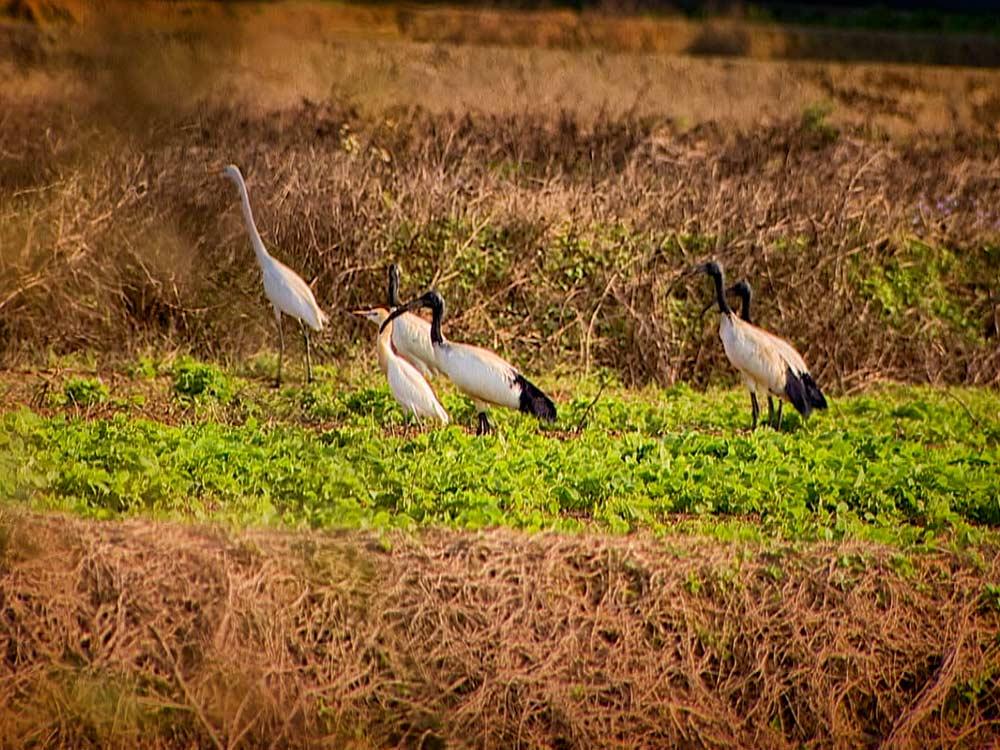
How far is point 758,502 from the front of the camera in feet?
24.2

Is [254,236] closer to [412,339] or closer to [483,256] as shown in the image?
[412,339]

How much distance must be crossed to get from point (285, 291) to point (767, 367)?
306cm

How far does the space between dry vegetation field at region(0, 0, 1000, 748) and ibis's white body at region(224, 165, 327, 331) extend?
18.4 inches

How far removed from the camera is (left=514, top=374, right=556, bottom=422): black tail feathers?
8.66m

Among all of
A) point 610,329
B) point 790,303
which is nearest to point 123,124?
point 610,329

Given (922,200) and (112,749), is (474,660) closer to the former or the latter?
(112,749)

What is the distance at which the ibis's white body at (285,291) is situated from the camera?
33.2 feet

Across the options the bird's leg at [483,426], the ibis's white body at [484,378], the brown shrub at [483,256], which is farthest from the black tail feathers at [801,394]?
the brown shrub at [483,256]

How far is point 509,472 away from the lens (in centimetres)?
750

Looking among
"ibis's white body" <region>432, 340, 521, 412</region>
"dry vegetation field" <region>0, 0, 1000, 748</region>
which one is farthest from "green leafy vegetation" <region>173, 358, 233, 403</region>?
"ibis's white body" <region>432, 340, 521, 412</region>

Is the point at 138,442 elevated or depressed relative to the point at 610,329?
elevated

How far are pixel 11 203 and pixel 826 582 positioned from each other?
21.4 feet

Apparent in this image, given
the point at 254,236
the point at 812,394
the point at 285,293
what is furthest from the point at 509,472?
the point at 254,236

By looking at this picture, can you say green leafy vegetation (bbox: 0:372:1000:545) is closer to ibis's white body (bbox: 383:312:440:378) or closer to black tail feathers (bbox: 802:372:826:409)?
black tail feathers (bbox: 802:372:826:409)
